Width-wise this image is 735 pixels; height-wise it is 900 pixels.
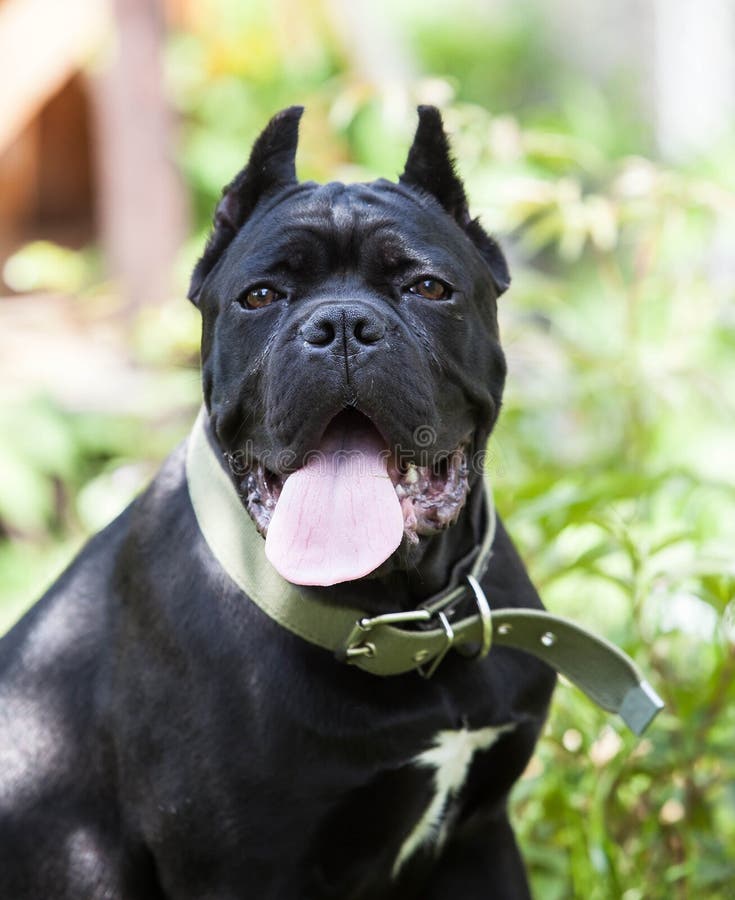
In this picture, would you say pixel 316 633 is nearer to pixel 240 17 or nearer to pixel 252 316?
pixel 252 316

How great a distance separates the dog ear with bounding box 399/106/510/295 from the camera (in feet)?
8.77

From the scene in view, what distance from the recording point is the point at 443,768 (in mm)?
2461

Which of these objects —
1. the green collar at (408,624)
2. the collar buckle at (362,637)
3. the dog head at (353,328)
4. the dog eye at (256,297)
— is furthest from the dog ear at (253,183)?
the collar buckle at (362,637)

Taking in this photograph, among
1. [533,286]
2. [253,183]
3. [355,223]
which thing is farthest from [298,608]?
[533,286]

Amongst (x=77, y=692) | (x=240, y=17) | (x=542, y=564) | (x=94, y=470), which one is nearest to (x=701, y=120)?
(x=240, y=17)

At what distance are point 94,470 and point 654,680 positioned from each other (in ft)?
12.5

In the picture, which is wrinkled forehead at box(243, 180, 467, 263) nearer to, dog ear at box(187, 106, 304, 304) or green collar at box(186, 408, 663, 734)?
dog ear at box(187, 106, 304, 304)

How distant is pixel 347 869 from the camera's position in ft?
7.96

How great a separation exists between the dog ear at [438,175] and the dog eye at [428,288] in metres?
0.23

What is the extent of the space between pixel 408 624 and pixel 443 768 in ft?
0.88

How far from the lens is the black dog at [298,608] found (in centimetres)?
232

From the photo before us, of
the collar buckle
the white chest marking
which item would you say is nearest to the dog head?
the collar buckle

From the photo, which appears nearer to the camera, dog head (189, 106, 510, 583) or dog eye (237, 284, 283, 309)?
dog head (189, 106, 510, 583)

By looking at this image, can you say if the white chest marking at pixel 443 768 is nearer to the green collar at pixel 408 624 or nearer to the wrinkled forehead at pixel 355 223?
the green collar at pixel 408 624
